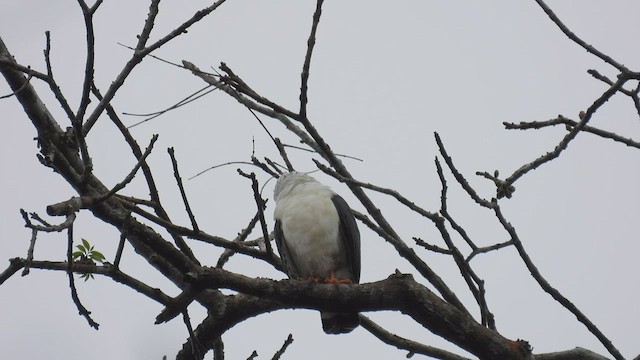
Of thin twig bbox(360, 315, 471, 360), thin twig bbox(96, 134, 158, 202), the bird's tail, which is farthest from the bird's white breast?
thin twig bbox(96, 134, 158, 202)

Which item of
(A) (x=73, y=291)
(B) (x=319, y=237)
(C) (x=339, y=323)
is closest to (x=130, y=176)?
(A) (x=73, y=291)

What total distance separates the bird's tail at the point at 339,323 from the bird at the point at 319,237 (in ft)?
1.44

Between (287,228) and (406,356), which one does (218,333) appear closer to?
(406,356)

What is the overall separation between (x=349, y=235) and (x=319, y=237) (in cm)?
22

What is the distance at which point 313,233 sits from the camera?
18.1 feet

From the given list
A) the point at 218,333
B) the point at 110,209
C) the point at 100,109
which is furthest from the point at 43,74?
the point at 218,333

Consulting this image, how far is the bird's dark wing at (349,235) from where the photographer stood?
552 centimetres

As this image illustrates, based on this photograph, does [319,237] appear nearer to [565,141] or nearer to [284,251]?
[284,251]

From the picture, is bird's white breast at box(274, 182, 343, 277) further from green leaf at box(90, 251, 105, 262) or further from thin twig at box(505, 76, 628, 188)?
thin twig at box(505, 76, 628, 188)

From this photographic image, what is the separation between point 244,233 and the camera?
16.4 ft

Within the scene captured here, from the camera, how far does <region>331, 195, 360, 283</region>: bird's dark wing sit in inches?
217

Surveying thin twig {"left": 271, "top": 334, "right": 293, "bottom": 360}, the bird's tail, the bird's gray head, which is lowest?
thin twig {"left": 271, "top": 334, "right": 293, "bottom": 360}

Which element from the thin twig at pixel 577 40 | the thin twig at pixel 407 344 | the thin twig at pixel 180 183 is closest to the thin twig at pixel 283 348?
the thin twig at pixel 407 344

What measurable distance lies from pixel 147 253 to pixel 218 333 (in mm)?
592
